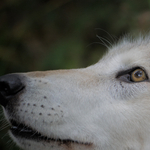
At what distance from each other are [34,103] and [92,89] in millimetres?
546

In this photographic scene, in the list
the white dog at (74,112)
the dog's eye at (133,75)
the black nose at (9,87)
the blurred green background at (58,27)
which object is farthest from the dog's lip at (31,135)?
the blurred green background at (58,27)

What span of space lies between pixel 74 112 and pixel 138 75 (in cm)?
71

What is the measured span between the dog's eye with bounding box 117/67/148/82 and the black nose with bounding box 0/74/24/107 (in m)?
0.97

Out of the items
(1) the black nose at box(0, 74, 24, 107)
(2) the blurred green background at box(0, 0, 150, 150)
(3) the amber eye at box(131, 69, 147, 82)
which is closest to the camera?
(1) the black nose at box(0, 74, 24, 107)

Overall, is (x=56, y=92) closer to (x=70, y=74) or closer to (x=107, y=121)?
(x=70, y=74)

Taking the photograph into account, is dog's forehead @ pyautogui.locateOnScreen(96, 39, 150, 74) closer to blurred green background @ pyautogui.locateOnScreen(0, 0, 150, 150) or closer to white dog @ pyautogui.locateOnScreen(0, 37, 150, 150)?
white dog @ pyautogui.locateOnScreen(0, 37, 150, 150)

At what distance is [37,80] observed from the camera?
227cm

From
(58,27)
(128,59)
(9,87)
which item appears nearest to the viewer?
(9,87)

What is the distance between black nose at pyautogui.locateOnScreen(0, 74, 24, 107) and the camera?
2.13m

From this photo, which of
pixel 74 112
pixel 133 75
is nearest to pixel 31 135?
pixel 74 112

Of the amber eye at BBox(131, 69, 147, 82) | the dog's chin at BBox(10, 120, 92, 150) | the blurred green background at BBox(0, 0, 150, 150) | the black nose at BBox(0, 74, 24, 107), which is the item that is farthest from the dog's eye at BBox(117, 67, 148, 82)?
the blurred green background at BBox(0, 0, 150, 150)

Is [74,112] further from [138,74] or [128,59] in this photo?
[128,59]

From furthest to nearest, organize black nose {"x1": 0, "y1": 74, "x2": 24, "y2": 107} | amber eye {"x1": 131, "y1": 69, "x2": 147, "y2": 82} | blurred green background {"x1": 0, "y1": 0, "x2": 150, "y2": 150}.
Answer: blurred green background {"x1": 0, "y1": 0, "x2": 150, "y2": 150}, amber eye {"x1": 131, "y1": 69, "x2": 147, "y2": 82}, black nose {"x1": 0, "y1": 74, "x2": 24, "y2": 107}

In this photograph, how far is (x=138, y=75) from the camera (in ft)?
7.89
